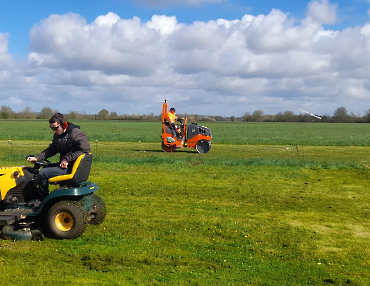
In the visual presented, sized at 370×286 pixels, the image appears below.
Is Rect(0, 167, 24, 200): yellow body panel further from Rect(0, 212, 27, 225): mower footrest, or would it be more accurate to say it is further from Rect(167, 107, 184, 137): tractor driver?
Rect(167, 107, 184, 137): tractor driver

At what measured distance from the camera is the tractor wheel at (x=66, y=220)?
24.3 feet

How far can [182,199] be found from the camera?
37.6 feet

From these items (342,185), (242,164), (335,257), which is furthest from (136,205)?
(242,164)

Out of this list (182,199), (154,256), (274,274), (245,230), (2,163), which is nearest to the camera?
(274,274)

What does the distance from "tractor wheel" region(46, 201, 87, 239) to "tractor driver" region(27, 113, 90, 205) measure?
444mm

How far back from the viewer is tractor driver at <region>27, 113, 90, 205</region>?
744 centimetres

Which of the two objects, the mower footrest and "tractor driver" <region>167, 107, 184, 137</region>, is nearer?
the mower footrest

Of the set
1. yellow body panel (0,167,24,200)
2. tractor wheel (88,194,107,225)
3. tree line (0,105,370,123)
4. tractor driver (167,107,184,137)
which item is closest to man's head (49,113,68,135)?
yellow body panel (0,167,24,200)

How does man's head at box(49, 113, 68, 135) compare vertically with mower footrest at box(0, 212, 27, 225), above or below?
above

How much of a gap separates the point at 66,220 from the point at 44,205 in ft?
1.50

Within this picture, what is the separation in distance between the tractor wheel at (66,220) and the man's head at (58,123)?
1.23 metres

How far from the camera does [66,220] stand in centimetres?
754

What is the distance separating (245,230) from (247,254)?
1473 millimetres

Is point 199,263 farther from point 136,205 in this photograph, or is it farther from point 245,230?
point 136,205
